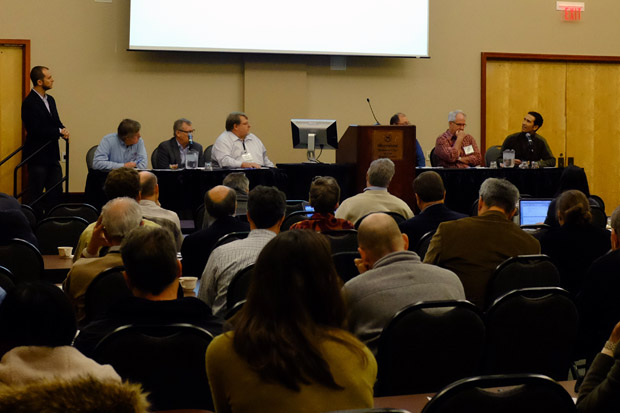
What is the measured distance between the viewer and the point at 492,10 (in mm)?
11438

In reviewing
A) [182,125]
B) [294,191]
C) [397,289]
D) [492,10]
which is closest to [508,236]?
[397,289]

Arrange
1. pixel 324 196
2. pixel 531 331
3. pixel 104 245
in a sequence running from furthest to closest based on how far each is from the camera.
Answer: pixel 324 196
pixel 104 245
pixel 531 331

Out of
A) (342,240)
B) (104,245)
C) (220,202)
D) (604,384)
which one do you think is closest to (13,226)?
(104,245)

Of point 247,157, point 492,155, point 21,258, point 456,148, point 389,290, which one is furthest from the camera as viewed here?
point 492,155

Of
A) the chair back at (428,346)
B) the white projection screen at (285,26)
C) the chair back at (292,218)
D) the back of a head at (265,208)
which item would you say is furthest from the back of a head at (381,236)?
the white projection screen at (285,26)

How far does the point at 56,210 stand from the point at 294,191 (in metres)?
2.92

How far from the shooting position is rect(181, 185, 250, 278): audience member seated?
470 cm

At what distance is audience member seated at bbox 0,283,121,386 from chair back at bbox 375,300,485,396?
1.13 metres

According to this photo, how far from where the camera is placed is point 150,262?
8.89ft

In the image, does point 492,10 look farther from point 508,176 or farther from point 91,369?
point 91,369

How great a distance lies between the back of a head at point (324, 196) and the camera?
17.1 feet

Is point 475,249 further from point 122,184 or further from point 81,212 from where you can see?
point 81,212

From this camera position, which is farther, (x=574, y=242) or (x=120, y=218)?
(x=574, y=242)

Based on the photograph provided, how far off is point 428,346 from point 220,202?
92.0 inches
